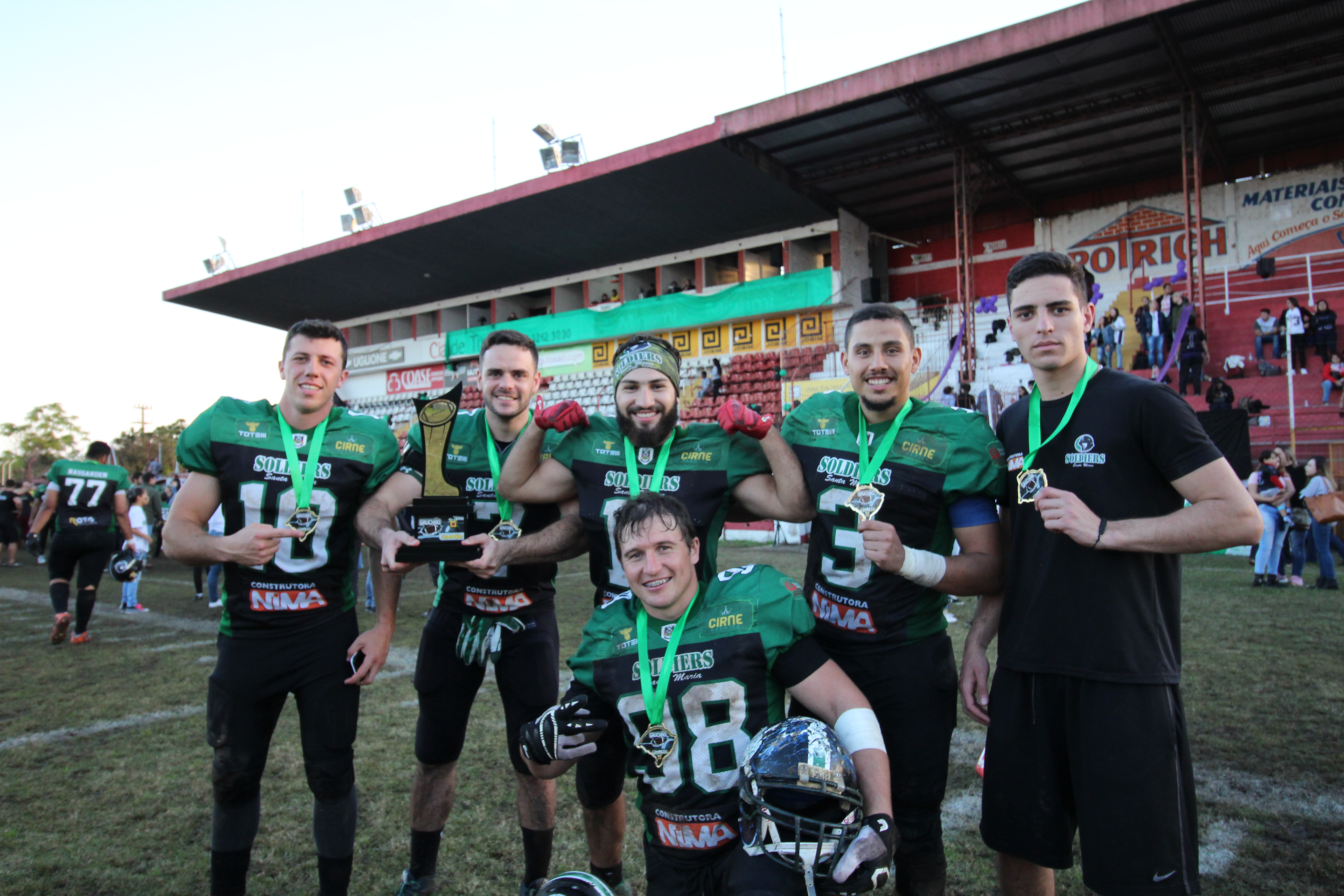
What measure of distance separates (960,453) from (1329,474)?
646 inches

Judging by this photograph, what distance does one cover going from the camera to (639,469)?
3.27 meters

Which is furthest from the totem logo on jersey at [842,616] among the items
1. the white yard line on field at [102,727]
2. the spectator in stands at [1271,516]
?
the spectator in stands at [1271,516]

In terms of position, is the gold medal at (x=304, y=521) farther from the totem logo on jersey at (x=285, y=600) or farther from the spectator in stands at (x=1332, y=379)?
the spectator in stands at (x=1332, y=379)

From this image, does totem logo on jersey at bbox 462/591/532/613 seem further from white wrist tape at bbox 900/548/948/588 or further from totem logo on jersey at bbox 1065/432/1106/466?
totem logo on jersey at bbox 1065/432/1106/466

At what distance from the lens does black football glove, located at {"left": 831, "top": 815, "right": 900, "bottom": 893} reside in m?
2.00

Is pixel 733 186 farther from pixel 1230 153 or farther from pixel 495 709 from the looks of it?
pixel 495 709

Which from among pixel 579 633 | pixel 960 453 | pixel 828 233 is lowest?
pixel 579 633

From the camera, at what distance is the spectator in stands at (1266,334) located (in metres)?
18.7

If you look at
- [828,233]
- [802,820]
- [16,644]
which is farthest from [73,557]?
[828,233]

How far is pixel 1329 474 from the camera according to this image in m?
14.8

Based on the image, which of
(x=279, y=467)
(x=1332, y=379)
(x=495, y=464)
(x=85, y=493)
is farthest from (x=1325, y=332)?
(x=85, y=493)

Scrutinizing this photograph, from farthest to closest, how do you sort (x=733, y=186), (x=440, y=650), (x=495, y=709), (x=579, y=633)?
(x=733, y=186), (x=579, y=633), (x=495, y=709), (x=440, y=650)

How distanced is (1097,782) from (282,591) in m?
3.03

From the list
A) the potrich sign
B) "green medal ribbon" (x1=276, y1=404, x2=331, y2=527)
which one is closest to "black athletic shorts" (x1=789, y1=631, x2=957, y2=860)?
"green medal ribbon" (x1=276, y1=404, x2=331, y2=527)
